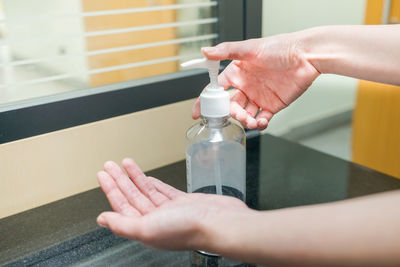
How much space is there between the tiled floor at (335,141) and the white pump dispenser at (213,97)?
2.12 ft

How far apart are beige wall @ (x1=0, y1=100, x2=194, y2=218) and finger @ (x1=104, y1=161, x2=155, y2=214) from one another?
234 millimetres

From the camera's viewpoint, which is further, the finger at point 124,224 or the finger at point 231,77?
the finger at point 231,77

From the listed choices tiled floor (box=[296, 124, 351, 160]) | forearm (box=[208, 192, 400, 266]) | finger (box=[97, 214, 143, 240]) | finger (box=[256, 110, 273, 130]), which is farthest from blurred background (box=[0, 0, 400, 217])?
forearm (box=[208, 192, 400, 266])

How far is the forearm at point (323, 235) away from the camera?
434 millimetres

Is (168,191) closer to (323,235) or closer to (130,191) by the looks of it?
(130,191)

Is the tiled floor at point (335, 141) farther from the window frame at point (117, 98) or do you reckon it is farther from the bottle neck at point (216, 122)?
the bottle neck at point (216, 122)

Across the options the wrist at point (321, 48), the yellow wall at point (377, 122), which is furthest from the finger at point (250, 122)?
the yellow wall at point (377, 122)

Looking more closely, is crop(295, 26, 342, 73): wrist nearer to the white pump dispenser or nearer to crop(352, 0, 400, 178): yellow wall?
the white pump dispenser

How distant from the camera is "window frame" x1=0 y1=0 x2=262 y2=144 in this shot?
0.77 m

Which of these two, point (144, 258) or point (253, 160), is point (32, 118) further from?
point (253, 160)

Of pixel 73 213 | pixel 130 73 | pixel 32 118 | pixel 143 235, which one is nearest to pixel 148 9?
pixel 130 73

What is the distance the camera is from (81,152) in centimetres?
→ 84

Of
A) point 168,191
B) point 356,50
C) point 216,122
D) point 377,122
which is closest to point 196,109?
point 216,122

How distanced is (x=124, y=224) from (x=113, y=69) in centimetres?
45
